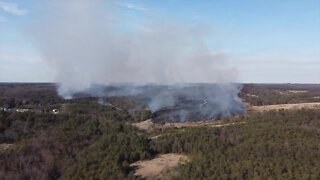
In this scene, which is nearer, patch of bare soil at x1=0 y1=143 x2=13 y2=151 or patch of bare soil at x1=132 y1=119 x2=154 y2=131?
patch of bare soil at x1=0 y1=143 x2=13 y2=151

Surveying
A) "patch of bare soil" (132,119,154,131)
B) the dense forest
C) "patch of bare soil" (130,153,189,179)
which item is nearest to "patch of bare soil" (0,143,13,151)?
the dense forest

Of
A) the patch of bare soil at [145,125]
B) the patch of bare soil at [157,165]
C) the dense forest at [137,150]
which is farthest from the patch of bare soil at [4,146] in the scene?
the patch of bare soil at [145,125]

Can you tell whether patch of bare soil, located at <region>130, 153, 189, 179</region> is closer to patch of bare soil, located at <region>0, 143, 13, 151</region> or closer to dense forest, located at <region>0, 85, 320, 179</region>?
dense forest, located at <region>0, 85, 320, 179</region>

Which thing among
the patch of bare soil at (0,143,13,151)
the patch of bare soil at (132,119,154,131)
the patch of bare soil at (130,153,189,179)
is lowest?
the patch of bare soil at (130,153,189,179)

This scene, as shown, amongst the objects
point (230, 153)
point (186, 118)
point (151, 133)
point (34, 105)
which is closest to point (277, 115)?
point (186, 118)

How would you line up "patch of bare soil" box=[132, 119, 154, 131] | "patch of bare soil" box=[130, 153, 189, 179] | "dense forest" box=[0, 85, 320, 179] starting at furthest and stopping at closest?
1. "patch of bare soil" box=[132, 119, 154, 131]
2. "patch of bare soil" box=[130, 153, 189, 179]
3. "dense forest" box=[0, 85, 320, 179]

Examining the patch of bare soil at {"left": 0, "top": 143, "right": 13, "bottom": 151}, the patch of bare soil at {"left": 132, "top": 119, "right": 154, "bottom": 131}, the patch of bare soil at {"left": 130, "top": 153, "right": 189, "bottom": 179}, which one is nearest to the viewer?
the patch of bare soil at {"left": 130, "top": 153, "right": 189, "bottom": 179}

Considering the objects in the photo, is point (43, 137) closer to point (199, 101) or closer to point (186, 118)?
point (186, 118)
